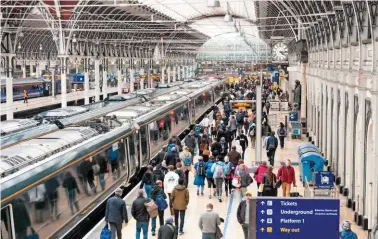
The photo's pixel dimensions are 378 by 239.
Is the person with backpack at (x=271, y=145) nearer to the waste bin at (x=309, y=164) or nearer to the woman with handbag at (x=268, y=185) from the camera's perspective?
the waste bin at (x=309, y=164)

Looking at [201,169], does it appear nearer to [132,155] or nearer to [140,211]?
[132,155]

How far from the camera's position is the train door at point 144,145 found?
2513cm

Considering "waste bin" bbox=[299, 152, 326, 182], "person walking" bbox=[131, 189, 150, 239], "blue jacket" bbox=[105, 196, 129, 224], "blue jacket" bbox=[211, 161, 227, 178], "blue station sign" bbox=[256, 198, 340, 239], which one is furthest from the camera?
"waste bin" bbox=[299, 152, 326, 182]

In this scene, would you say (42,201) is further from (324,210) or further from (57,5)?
(57,5)

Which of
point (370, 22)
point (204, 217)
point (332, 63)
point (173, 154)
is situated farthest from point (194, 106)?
point (204, 217)

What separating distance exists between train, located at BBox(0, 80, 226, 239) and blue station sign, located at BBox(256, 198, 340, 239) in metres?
4.27

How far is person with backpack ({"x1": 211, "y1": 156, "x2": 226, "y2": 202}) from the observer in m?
20.3

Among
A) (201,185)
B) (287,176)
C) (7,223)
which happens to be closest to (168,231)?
(7,223)

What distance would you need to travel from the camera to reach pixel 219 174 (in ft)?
66.5

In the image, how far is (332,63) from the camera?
27.0 meters

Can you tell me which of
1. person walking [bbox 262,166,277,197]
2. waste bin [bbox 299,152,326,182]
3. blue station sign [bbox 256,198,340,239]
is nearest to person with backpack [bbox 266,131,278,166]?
waste bin [bbox 299,152,326,182]

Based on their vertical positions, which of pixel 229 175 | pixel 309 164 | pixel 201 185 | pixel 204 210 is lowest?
pixel 204 210

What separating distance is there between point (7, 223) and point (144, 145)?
1473 centimetres

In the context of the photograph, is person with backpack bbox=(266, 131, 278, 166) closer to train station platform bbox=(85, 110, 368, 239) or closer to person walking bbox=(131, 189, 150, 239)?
train station platform bbox=(85, 110, 368, 239)
